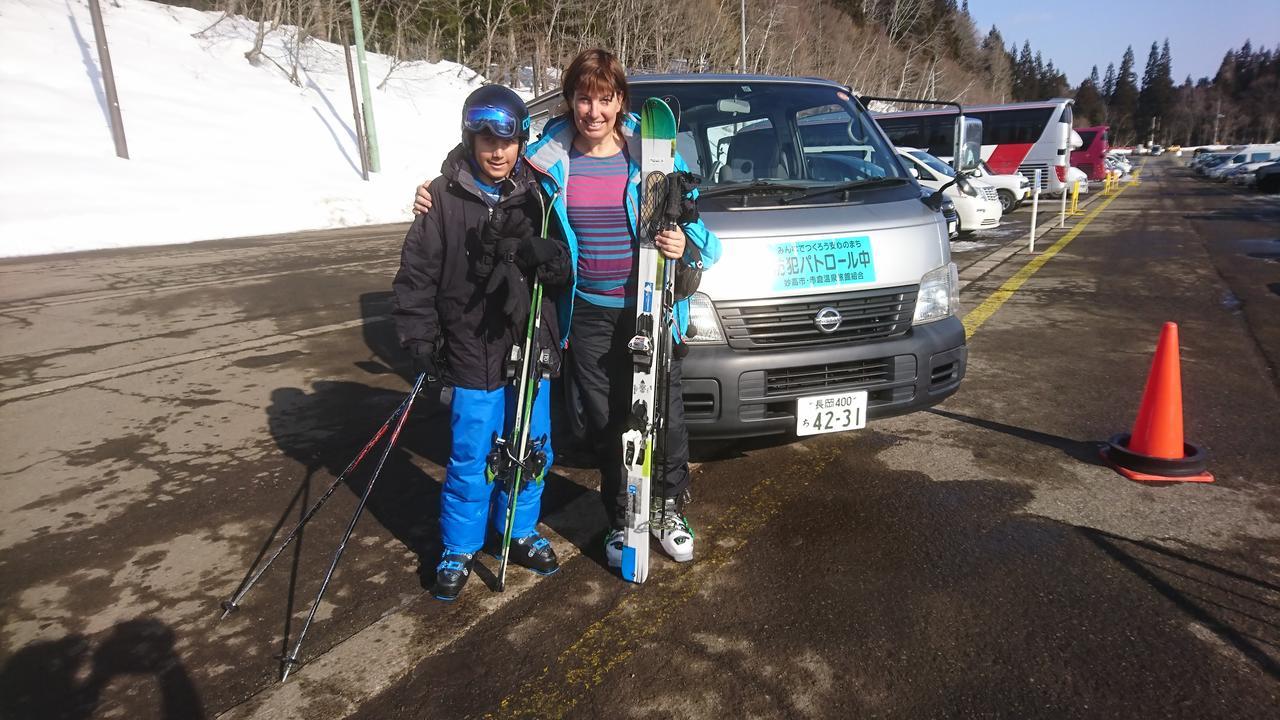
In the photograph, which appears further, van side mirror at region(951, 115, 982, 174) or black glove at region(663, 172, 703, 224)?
van side mirror at region(951, 115, 982, 174)

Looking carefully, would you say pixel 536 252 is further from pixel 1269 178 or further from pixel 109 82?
pixel 1269 178

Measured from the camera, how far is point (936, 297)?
3.90 metres

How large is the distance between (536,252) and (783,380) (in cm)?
136

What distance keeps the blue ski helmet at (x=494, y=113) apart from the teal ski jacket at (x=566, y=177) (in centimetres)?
14

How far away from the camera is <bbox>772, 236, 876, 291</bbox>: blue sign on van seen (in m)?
3.49

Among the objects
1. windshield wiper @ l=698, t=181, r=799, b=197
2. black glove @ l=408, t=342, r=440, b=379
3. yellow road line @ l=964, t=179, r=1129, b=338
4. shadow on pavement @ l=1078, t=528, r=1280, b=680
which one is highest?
windshield wiper @ l=698, t=181, r=799, b=197

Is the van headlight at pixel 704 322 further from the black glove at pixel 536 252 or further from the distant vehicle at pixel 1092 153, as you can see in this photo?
the distant vehicle at pixel 1092 153

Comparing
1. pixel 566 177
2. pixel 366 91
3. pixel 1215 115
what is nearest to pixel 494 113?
pixel 566 177

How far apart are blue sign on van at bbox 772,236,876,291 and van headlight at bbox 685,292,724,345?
12.4 inches

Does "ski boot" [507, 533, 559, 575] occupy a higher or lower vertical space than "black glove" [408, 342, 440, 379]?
lower

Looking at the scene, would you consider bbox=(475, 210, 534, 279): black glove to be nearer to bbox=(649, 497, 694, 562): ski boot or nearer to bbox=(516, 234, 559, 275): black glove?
bbox=(516, 234, 559, 275): black glove

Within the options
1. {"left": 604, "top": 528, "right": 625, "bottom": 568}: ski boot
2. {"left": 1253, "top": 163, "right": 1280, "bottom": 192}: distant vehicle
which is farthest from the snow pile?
{"left": 1253, "top": 163, "right": 1280, "bottom": 192}: distant vehicle

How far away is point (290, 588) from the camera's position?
307cm

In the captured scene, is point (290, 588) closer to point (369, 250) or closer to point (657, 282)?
point (657, 282)
